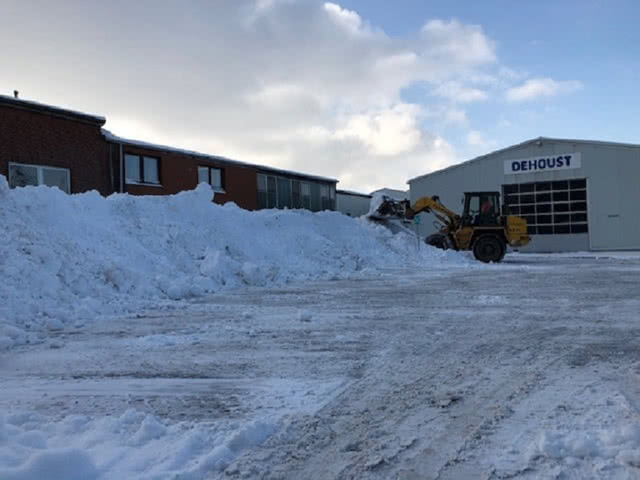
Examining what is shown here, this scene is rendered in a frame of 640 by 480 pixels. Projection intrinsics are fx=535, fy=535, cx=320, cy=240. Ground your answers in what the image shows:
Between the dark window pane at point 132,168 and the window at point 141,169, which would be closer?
the dark window pane at point 132,168

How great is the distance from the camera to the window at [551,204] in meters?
31.5

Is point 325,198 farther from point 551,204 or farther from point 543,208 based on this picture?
point 551,204

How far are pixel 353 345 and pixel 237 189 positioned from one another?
2443 cm

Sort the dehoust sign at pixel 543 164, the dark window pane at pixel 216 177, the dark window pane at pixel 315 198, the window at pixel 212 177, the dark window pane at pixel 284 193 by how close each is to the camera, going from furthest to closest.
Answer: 1. the dark window pane at pixel 315 198
2. the dark window pane at pixel 284 193
3. the dehoust sign at pixel 543 164
4. the dark window pane at pixel 216 177
5. the window at pixel 212 177

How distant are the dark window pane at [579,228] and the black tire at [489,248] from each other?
10.3m

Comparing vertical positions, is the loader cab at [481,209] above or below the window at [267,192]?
below

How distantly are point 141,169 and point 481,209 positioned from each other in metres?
15.7

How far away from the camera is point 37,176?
2066cm

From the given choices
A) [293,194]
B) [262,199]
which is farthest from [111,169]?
[293,194]

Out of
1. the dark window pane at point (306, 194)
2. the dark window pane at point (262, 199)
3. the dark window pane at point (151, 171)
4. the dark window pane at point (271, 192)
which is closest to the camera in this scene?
the dark window pane at point (151, 171)

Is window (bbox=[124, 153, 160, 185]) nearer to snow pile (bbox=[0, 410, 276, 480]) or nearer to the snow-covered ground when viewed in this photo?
the snow-covered ground

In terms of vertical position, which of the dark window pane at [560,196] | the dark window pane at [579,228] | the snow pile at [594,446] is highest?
the dark window pane at [560,196]

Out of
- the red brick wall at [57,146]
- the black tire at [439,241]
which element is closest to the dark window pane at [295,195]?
the black tire at [439,241]

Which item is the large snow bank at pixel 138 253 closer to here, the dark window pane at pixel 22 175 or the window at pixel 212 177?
the dark window pane at pixel 22 175
